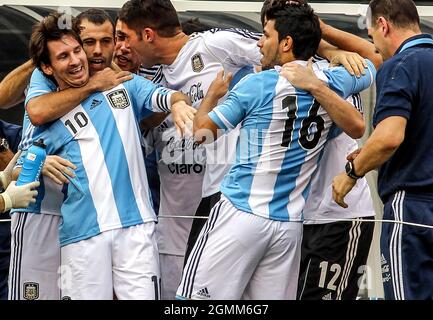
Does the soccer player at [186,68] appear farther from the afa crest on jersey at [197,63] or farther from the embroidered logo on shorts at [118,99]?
the embroidered logo on shorts at [118,99]

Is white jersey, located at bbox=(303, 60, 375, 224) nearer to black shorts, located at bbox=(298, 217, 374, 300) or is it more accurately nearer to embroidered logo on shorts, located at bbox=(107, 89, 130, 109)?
black shorts, located at bbox=(298, 217, 374, 300)

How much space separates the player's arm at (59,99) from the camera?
6.01 meters

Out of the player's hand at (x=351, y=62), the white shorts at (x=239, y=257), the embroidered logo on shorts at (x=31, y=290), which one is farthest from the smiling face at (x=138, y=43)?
the embroidered logo on shorts at (x=31, y=290)

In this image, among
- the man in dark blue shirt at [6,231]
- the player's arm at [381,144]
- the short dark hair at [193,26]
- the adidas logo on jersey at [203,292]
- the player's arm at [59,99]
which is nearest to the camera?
the player's arm at [381,144]

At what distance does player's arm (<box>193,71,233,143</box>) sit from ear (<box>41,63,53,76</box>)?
787 mm

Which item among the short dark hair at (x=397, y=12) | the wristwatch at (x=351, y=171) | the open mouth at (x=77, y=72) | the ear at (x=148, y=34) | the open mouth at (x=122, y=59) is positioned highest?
the short dark hair at (x=397, y=12)

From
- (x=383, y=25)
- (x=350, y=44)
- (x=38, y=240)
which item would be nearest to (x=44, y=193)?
(x=38, y=240)

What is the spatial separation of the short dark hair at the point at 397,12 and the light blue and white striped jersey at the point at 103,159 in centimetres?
111

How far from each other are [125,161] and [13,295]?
0.90 metres

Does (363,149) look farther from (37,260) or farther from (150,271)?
(37,260)

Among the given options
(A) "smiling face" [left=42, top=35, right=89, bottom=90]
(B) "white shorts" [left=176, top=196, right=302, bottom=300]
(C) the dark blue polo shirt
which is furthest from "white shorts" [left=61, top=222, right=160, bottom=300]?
(C) the dark blue polo shirt

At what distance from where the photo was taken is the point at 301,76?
5.83 m

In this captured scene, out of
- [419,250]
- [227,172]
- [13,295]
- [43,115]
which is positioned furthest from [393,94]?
[13,295]

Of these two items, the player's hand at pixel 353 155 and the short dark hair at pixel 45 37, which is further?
the short dark hair at pixel 45 37
